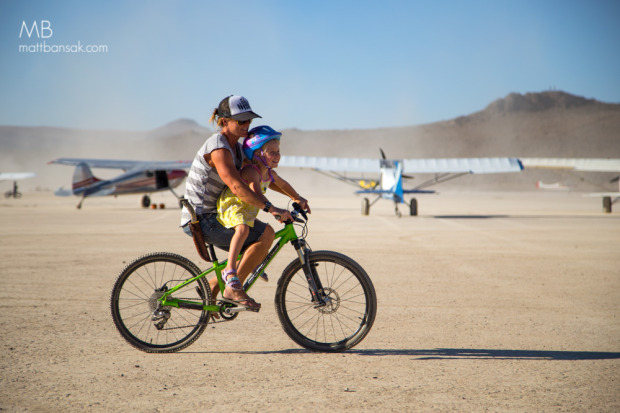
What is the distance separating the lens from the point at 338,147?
17488 centimetres

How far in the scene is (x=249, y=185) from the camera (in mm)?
4797

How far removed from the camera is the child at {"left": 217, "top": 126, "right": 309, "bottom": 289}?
185 inches

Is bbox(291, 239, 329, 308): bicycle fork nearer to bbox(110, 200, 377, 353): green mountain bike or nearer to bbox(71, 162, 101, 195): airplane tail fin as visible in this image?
bbox(110, 200, 377, 353): green mountain bike

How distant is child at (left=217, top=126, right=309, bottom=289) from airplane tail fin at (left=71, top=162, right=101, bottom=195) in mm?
34576

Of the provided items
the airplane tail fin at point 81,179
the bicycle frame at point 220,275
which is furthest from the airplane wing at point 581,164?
the bicycle frame at point 220,275

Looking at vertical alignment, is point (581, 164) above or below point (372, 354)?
above

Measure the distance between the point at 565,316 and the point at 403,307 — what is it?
1812mm

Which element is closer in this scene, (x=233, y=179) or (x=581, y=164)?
(x=233, y=179)

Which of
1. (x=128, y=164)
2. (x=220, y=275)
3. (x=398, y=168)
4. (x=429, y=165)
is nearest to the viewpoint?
(x=220, y=275)

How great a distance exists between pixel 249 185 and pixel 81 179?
115ft

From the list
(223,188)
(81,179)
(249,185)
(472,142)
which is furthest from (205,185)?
(472,142)

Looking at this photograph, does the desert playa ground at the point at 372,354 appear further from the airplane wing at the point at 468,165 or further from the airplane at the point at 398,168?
the airplane wing at the point at 468,165

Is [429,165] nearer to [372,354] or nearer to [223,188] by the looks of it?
[372,354]

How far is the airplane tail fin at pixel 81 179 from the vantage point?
36.6 metres
